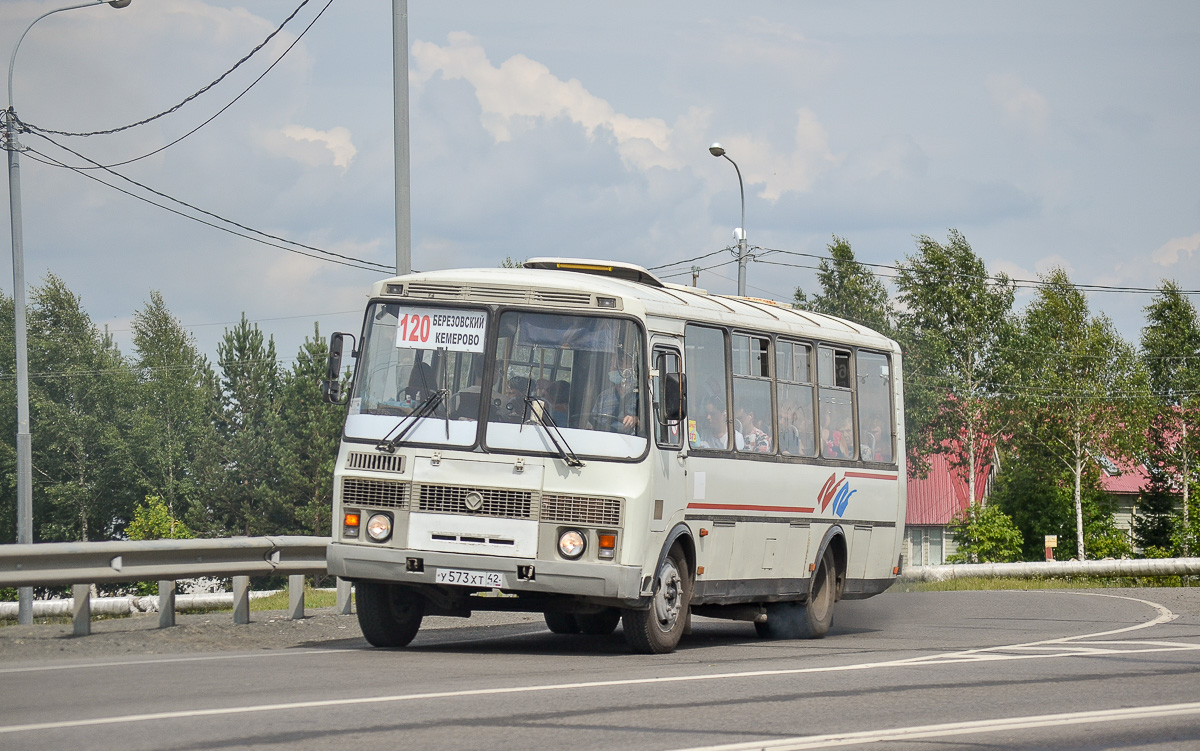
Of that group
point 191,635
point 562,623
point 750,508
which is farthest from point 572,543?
point 191,635

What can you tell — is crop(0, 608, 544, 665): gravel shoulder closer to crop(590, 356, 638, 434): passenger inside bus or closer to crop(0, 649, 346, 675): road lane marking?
crop(0, 649, 346, 675): road lane marking

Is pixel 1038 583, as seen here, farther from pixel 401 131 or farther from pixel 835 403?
pixel 401 131

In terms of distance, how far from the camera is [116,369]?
268 ft

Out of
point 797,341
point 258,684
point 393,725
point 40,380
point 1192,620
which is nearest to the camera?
point 393,725

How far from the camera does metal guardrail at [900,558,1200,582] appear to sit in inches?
1187

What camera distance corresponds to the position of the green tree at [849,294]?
71.9m

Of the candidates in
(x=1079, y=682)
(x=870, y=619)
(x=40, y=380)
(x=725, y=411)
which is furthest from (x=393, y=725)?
(x=40, y=380)

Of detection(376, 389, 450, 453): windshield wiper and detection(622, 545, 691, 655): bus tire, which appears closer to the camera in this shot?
detection(376, 389, 450, 453): windshield wiper

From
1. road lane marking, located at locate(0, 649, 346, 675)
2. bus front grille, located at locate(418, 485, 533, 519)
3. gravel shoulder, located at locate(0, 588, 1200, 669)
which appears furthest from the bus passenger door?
gravel shoulder, located at locate(0, 588, 1200, 669)

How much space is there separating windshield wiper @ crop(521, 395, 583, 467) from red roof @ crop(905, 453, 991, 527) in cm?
6985

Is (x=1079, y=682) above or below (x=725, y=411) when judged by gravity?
below

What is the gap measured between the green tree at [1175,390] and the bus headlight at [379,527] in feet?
181

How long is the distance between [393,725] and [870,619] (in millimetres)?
12177

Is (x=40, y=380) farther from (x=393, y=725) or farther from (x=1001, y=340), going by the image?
(x=393, y=725)
